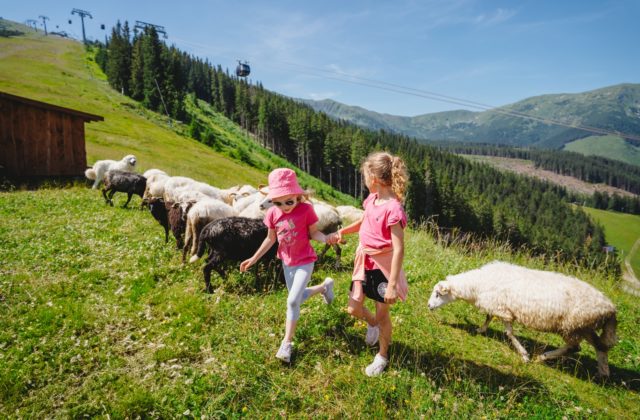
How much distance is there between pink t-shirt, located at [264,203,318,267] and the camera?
4.88 m

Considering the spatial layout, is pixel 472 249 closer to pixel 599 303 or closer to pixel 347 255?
pixel 347 255

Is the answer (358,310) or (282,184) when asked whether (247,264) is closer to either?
(282,184)

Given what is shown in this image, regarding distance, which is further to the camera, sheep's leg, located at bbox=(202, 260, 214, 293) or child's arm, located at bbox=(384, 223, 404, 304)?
sheep's leg, located at bbox=(202, 260, 214, 293)

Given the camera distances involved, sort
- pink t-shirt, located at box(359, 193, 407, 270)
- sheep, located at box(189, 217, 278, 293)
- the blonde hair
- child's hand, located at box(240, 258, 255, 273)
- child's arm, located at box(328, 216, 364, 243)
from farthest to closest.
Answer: sheep, located at box(189, 217, 278, 293)
child's hand, located at box(240, 258, 255, 273)
child's arm, located at box(328, 216, 364, 243)
the blonde hair
pink t-shirt, located at box(359, 193, 407, 270)

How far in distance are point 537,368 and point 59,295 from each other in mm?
9104

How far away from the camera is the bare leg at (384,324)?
4.38 m

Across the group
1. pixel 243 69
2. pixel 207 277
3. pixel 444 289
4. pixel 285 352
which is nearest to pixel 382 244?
pixel 285 352

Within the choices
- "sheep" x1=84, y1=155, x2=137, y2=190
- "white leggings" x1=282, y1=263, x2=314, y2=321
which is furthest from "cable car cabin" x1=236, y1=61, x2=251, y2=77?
"white leggings" x1=282, y1=263, x2=314, y2=321

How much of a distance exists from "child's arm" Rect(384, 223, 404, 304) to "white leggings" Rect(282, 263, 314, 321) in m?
1.29

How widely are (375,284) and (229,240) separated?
3.81 metres

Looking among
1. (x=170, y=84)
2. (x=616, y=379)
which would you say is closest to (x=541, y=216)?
(x=170, y=84)

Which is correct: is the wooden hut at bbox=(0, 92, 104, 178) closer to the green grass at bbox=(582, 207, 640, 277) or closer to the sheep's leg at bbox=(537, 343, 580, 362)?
the sheep's leg at bbox=(537, 343, 580, 362)

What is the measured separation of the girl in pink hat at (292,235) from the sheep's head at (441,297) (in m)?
3.00

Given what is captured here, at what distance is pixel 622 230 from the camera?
143375mm
